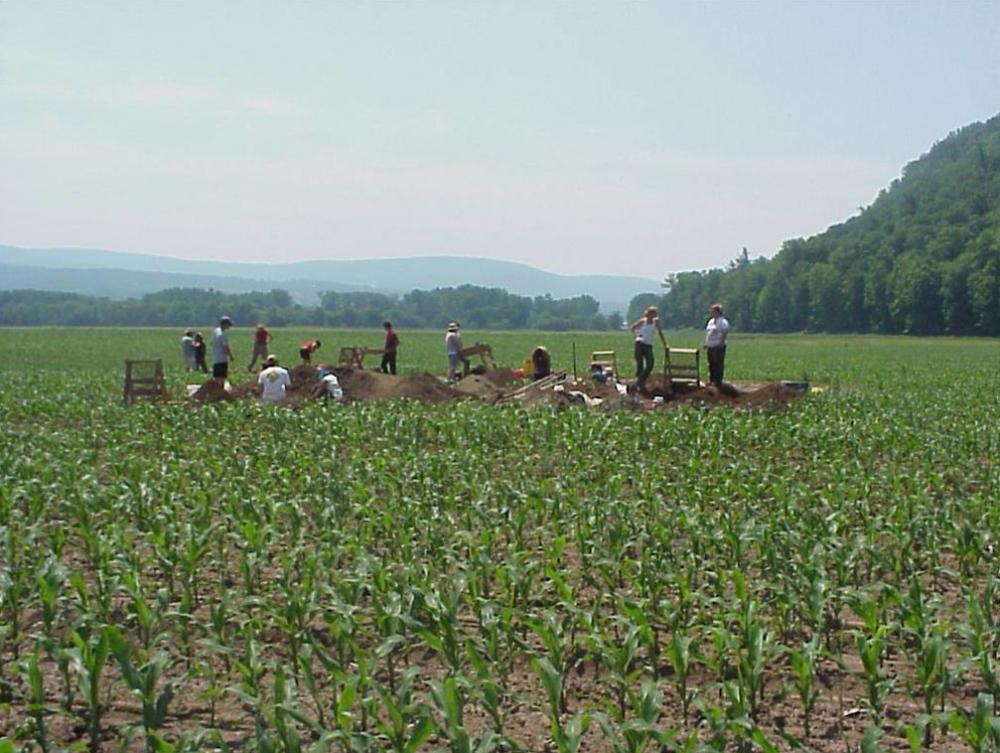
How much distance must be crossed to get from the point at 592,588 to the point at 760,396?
12.7 metres

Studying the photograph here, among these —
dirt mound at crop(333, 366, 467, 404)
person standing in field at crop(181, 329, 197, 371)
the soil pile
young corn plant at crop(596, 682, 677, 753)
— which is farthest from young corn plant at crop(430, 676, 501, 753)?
person standing in field at crop(181, 329, 197, 371)

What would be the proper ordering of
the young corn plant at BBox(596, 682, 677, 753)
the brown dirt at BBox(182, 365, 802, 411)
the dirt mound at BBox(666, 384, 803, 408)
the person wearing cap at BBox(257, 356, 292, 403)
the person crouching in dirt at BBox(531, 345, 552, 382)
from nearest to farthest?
the young corn plant at BBox(596, 682, 677, 753), the person wearing cap at BBox(257, 356, 292, 403), the brown dirt at BBox(182, 365, 802, 411), the dirt mound at BBox(666, 384, 803, 408), the person crouching in dirt at BBox(531, 345, 552, 382)

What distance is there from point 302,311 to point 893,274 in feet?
277

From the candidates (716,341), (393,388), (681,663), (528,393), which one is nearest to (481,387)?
(393,388)

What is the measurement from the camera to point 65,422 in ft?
61.0

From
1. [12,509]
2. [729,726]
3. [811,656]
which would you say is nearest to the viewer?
→ [729,726]

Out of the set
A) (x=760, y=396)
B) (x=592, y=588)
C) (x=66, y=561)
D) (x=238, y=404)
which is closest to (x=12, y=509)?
(x=66, y=561)

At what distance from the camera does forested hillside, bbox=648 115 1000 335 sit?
95.9 meters

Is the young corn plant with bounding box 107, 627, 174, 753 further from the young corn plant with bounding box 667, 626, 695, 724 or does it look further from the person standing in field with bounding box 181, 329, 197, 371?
the person standing in field with bounding box 181, 329, 197, 371

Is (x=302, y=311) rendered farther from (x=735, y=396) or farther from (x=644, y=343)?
(x=735, y=396)

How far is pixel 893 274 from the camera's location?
342ft

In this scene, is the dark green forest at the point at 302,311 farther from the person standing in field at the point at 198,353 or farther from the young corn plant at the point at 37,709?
the young corn plant at the point at 37,709

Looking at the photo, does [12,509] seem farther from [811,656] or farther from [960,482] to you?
[960,482]

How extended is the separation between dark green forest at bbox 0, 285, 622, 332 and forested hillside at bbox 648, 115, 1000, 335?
23627 millimetres
